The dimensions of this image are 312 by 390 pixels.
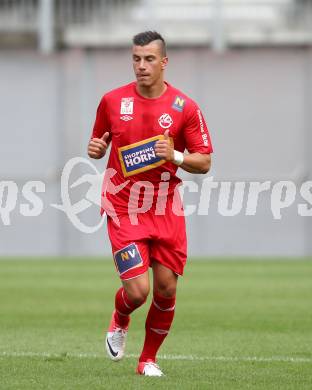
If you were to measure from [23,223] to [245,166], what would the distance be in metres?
4.70

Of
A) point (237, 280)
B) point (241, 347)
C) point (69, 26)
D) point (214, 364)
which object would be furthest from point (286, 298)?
point (69, 26)

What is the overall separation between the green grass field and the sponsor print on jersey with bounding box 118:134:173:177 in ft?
4.68

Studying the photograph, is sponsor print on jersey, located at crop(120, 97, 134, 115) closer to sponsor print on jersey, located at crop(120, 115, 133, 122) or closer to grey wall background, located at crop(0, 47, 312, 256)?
sponsor print on jersey, located at crop(120, 115, 133, 122)

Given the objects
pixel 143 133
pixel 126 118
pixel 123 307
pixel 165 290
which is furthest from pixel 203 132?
pixel 123 307

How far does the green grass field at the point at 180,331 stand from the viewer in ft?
28.8

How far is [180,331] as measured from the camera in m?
12.2

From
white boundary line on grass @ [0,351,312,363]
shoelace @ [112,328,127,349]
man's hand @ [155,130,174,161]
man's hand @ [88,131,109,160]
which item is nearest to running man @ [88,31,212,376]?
man's hand @ [88,131,109,160]

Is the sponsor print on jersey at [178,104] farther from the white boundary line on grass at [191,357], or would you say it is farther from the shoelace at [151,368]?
the white boundary line on grass at [191,357]

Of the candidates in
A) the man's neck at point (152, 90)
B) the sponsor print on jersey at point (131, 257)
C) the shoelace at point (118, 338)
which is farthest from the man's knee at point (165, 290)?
the man's neck at point (152, 90)

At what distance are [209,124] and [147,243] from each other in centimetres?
1742

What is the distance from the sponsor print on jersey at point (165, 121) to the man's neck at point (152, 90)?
20 centimetres

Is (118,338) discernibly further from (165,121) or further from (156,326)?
(165,121)

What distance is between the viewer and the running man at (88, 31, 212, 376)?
8859 mm

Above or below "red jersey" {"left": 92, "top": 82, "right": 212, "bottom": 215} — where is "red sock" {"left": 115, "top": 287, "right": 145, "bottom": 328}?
below
